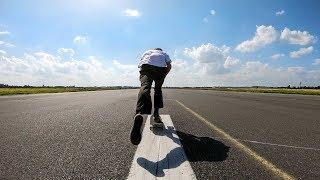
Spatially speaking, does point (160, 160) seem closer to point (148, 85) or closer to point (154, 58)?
point (148, 85)

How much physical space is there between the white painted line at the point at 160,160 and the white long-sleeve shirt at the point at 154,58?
1.16 m

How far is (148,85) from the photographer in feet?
17.8

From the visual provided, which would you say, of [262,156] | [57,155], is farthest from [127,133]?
[262,156]

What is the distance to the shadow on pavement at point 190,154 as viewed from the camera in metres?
3.67

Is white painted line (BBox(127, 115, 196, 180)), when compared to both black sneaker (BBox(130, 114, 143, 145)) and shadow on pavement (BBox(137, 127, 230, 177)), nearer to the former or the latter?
shadow on pavement (BBox(137, 127, 230, 177))

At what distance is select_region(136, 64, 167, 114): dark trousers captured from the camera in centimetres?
494

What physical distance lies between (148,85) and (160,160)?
1719mm

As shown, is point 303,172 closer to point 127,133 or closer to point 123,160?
point 123,160

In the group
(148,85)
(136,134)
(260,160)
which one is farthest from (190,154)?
(148,85)

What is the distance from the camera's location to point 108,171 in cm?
354

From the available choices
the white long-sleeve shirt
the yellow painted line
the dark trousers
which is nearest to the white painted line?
the dark trousers

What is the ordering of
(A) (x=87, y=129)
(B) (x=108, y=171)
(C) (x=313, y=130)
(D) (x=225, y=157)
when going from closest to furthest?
1. (B) (x=108, y=171)
2. (D) (x=225, y=157)
3. (A) (x=87, y=129)
4. (C) (x=313, y=130)

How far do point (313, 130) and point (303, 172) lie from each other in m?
4.01

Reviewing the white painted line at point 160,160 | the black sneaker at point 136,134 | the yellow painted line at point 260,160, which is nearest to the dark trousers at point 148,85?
the black sneaker at point 136,134
